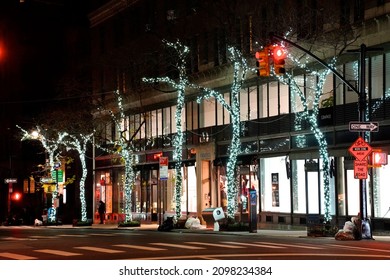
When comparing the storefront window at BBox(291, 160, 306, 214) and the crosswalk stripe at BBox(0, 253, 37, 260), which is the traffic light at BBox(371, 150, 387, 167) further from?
the crosswalk stripe at BBox(0, 253, 37, 260)

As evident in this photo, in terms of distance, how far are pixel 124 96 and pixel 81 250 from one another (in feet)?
96.4

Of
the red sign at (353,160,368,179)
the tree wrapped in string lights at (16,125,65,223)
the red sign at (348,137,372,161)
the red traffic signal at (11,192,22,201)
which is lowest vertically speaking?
the red traffic signal at (11,192,22,201)

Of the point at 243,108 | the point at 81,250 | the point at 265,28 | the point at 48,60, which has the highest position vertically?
the point at 48,60

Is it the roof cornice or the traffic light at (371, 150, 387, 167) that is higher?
the roof cornice

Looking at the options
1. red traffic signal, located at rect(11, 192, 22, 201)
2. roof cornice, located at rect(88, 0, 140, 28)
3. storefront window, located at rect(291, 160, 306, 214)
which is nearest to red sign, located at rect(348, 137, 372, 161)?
storefront window, located at rect(291, 160, 306, 214)

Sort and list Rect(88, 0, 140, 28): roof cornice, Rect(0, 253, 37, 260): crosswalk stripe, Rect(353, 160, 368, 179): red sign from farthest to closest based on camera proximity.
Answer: Rect(88, 0, 140, 28): roof cornice
Rect(353, 160, 368, 179): red sign
Rect(0, 253, 37, 260): crosswalk stripe

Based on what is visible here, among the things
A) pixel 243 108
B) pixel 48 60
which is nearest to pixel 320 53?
pixel 243 108

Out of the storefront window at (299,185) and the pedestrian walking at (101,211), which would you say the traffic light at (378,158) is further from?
the pedestrian walking at (101,211)

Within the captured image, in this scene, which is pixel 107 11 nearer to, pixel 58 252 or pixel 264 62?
pixel 264 62

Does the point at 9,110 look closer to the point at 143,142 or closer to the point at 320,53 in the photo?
the point at 143,142

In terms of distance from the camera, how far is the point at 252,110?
41344mm

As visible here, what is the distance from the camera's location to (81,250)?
888 inches

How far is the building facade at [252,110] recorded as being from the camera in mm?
32812

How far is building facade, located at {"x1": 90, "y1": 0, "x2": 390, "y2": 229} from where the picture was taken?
32812 mm
